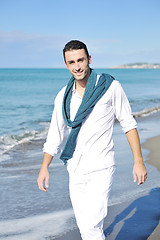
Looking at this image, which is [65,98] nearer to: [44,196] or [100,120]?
[100,120]

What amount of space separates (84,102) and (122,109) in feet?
0.96

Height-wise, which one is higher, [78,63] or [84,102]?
[78,63]

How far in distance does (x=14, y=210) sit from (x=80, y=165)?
229 centimetres

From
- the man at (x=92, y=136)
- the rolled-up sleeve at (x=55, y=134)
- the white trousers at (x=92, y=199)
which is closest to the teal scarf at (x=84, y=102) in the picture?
the man at (x=92, y=136)

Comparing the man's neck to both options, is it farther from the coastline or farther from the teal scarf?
the coastline

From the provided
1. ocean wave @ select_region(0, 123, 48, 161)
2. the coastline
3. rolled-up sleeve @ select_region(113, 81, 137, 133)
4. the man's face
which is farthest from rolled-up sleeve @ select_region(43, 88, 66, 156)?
ocean wave @ select_region(0, 123, 48, 161)

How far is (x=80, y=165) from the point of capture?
287 centimetres

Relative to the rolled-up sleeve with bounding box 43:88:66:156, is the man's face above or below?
above

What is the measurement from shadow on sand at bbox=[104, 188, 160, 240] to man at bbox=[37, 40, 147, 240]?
1.13 meters

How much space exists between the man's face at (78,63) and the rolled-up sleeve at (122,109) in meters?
0.27

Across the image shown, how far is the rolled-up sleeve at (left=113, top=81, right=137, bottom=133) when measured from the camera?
2822 millimetres

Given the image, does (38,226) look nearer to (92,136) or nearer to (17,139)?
(92,136)

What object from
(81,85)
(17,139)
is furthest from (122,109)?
(17,139)

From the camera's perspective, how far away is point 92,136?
2.83 metres
